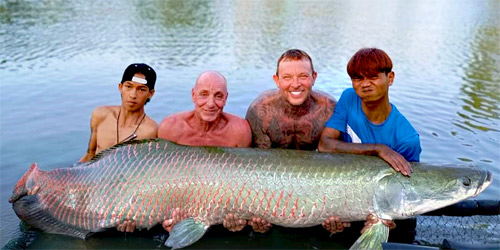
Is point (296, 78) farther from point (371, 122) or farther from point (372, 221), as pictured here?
point (372, 221)

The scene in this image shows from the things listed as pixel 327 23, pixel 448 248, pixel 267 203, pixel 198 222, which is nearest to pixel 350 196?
pixel 267 203

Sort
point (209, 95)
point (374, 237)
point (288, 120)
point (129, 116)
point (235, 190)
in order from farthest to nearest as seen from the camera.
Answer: point (129, 116), point (288, 120), point (209, 95), point (235, 190), point (374, 237)

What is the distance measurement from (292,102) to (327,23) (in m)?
22.1

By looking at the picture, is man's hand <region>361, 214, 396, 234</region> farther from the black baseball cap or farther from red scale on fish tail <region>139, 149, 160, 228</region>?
the black baseball cap

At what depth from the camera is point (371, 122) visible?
4207 mm

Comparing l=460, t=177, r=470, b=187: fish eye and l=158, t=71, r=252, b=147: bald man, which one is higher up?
l=158, t=71, r=252, b=147: bald man

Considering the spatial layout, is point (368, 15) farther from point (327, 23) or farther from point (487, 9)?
point (487, 9)

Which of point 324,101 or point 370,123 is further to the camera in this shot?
point 324,101

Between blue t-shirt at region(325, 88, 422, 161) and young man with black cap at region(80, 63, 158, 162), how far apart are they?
185cm

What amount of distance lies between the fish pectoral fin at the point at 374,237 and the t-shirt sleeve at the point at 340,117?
3.29 feet

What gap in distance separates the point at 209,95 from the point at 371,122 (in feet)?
4.94

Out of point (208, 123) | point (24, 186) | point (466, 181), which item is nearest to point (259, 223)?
point (208, 123)

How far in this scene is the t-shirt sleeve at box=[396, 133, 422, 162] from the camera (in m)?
4.04

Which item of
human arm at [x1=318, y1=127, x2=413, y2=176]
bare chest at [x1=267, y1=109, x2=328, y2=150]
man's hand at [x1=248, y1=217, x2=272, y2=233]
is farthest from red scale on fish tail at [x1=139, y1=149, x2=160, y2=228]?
human arm at [x1=318, y1=127, x2=413, y2=176]
